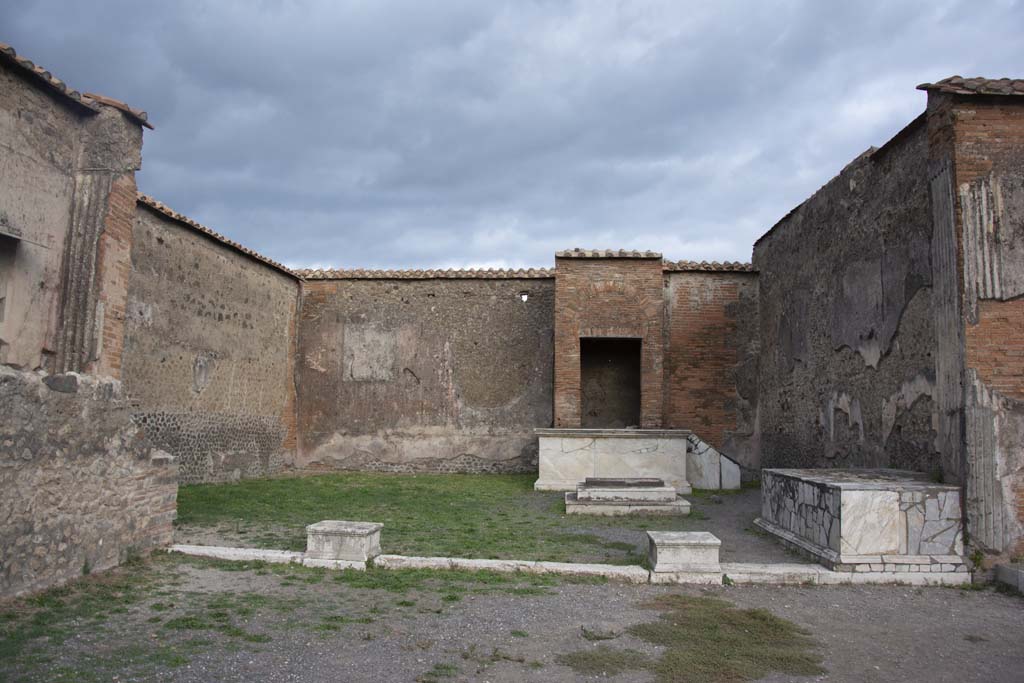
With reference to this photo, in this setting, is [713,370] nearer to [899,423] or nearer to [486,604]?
[899,423]

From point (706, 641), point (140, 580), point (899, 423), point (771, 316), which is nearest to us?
point (706, 641)

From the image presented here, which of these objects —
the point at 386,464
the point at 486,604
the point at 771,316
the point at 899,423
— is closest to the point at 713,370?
the point at 771,316

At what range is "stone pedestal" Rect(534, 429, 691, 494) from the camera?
10.1 m

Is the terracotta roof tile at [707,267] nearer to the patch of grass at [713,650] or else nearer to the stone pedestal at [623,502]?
the stone pedestal at [623,502]

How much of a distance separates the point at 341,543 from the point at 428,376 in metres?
7.91

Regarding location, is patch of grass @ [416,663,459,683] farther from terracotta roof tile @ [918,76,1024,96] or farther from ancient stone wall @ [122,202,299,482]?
ancient stone wall @ [122,202,299,482]

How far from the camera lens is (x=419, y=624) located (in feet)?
13.4

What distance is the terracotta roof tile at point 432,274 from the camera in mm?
13195

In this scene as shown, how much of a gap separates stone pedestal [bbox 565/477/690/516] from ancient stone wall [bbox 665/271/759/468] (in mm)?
4190

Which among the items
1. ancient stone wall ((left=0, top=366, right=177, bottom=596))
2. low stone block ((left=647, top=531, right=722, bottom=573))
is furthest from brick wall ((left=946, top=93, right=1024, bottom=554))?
ancient stone wall ((left=0, top=366, right=177, bottom=596))

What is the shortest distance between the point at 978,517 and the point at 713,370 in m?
7.26

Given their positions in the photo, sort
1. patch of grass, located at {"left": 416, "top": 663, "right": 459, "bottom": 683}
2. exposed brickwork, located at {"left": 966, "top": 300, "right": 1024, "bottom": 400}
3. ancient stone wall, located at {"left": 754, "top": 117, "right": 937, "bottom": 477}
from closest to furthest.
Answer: patch of grass, located at {"left": 416, "top": 663, "right": 459, "bottom": 683}
exposed brickwork, located at {"left": 966, "top": 300, "right": 1024, "bottom": 400}
ancient stone wall, located at {"left": 754, "top": 117, "right": 937, "bottom": 477}

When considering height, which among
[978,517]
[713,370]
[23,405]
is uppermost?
[713,370]

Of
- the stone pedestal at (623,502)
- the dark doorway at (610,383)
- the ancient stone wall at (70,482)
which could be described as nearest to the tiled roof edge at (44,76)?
the ancient stone wall at (70,482)
